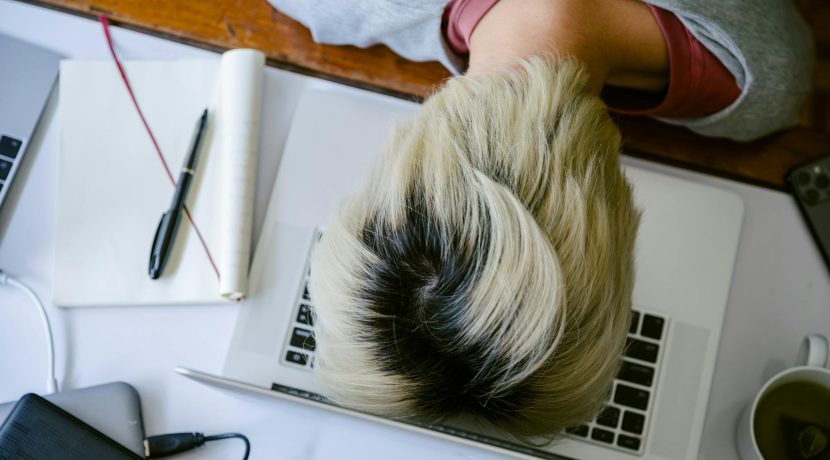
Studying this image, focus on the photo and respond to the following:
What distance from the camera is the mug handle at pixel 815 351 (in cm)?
56

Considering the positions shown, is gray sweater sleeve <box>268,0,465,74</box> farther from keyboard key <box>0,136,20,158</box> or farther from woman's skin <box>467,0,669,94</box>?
keyboard key <box>0,136,20,158</box>

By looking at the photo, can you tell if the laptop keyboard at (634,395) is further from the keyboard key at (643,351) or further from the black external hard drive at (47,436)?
the black external hard drive at (47,436)

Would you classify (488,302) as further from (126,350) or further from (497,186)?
(126,350)

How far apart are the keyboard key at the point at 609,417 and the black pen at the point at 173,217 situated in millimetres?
439

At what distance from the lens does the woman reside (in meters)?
0.40

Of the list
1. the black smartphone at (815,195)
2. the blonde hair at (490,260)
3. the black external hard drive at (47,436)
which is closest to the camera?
the blonde hair at (490,260)

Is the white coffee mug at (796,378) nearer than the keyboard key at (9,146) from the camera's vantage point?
Yes

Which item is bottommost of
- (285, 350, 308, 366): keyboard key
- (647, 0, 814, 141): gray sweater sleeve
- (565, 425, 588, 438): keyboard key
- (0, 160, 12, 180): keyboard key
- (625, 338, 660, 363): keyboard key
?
(285, 350, 308, 366): keyboard key

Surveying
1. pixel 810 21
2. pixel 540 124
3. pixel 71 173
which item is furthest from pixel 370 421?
pixel 810 21

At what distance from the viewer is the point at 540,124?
42cm

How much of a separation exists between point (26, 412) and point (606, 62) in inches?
22.7

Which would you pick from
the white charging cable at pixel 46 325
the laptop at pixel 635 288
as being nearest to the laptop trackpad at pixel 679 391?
the laptop at pixel 635 288

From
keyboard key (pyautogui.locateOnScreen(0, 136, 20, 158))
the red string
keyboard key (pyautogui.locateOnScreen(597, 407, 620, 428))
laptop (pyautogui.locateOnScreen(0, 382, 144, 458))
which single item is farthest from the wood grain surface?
laptop (pyautogui.locateOnScreen(0, 382, 144, 458))

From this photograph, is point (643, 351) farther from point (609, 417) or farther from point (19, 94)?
point (19, 94)
